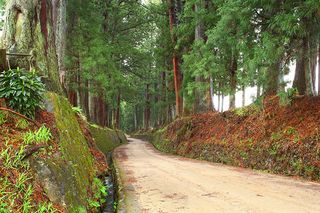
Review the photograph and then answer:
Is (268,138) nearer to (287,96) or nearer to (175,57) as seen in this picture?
(287,96)

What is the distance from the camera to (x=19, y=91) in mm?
5574

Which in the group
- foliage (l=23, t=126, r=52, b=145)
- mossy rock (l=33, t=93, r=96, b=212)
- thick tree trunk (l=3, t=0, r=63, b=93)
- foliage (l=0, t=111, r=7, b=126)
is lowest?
mossy rock (l=33, t=93, r=96, b=212)

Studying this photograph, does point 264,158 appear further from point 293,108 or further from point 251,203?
point 251,203

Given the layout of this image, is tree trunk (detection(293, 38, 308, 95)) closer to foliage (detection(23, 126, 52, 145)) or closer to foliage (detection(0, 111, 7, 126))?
foliage (detection(23, 126, 52, 145))

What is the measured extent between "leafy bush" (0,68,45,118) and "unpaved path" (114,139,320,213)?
2.39 meters

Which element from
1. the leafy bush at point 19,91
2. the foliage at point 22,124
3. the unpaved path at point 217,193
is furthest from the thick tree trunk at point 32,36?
the unpaved path at point 217,193

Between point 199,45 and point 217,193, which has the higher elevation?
point 199,45

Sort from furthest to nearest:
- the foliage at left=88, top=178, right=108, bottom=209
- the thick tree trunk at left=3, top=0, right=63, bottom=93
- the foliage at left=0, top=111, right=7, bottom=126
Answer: the thick tree trunk at left=3, top=0, right=63, bottom=93 < the foliage at left=88, top=178, right=108, bottom=209 < the foliage at left=0, top=111, right=7, bottom=126

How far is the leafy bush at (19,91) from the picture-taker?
558 centimetres

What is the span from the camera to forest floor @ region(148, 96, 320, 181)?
8930 millimetres

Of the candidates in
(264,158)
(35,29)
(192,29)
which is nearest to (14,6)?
(35,29)

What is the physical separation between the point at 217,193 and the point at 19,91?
410cm

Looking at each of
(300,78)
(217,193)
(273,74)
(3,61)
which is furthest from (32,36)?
(300,78)

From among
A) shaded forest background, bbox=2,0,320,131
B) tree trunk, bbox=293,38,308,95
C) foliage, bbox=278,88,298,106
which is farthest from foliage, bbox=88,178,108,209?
tree trunk, bbox=293,38,308,95
